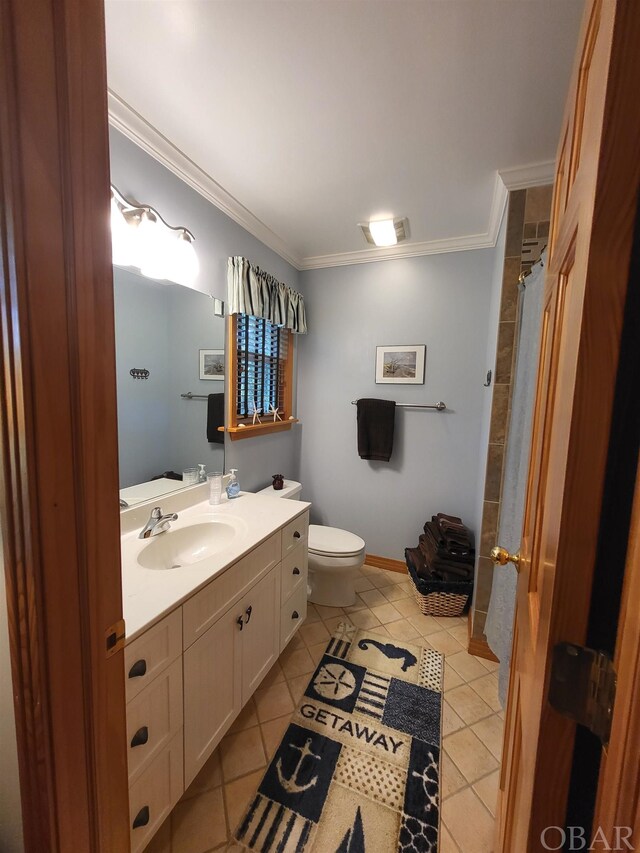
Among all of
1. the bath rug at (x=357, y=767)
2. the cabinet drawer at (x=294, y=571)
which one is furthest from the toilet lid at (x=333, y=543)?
the bath rug at (x=357, y=767)

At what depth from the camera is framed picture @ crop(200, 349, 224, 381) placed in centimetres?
176

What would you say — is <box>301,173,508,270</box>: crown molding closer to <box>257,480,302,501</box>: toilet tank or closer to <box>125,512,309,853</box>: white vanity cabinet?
<box>257,480,302,501</box>: toilet tank

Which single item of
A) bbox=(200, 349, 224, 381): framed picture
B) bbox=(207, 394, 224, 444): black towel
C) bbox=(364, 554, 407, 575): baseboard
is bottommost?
bbox=(364, 554, 407, 575): baseboard

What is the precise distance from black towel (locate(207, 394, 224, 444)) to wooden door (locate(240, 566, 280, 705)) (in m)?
0.79

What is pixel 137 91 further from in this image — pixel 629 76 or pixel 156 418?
pixel 629 76

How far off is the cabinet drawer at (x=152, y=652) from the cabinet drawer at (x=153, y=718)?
27 millimetres

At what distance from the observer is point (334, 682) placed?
5.25 feet

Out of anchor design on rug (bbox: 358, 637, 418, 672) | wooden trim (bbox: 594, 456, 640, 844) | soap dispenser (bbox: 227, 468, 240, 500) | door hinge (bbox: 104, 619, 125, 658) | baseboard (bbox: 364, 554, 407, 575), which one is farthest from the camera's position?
baseboard (bbox: 364, 554, 407, 575)

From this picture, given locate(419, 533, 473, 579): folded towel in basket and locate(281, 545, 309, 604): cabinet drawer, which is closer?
locate(281, 545, 309, 604): cabinet drawer

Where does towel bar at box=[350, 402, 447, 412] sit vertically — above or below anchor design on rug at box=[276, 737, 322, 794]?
above

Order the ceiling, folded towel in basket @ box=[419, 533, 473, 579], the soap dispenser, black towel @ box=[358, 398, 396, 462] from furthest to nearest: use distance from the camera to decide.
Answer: black towel @ box=[358, 398, 396, 462], folded towel in basket @ box=[419, 533, 473, 579], the soap dispenser, the ceiling

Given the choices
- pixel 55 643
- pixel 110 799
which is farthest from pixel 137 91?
pixel 110 799

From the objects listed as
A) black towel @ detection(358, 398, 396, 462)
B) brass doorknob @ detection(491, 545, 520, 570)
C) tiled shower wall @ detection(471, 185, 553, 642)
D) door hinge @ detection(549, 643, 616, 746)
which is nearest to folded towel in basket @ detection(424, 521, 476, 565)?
tiled shower wall @ detection(471, 185, 553, 642)

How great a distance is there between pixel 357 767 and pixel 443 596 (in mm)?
1090
